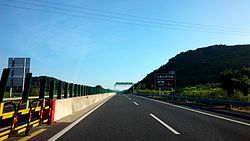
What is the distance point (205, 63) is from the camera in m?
156

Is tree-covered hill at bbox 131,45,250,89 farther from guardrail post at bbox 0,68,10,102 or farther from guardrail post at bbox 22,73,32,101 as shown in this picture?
guardrail post at bbox 0,68,10,102

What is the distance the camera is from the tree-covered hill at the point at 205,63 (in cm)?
12669

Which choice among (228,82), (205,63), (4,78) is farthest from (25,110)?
(205,63)

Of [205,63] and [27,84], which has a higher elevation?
[205,63]

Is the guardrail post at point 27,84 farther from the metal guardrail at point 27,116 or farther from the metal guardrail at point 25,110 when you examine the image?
the metal guardrail at point 27,116

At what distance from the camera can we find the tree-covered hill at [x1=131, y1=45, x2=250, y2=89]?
416ft

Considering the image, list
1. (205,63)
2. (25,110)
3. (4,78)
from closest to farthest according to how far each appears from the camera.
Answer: (4,78), (25,110), (205,63)

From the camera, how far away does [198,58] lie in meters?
178

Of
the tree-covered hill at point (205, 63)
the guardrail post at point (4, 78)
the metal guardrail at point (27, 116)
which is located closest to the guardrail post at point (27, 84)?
the metal guardrail at point (27, 116)

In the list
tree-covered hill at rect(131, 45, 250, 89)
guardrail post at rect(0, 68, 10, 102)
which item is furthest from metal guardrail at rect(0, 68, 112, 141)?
tree-covered hill at rect(131, 45, 250, 89)

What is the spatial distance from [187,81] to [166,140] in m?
123

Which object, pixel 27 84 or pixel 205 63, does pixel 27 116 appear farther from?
pixel 205 63

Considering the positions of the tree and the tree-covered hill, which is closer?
the tree

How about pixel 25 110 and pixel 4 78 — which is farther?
pixel 25 110
